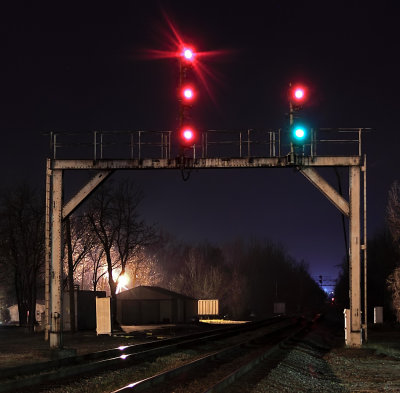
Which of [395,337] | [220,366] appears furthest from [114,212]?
[220,366]

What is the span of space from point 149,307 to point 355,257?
3657 centimetres

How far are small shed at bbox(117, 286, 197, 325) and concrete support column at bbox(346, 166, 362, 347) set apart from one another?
34.8 meters

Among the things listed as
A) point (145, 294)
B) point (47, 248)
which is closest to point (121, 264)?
point (145, 294)

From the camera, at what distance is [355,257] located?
2345cm

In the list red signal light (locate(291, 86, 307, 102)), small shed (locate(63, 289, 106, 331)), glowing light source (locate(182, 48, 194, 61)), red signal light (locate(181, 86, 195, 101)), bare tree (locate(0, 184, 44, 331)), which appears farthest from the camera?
bare tree (locate(0, 184, 44, 331))

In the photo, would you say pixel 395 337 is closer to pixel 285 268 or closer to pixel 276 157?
pixel 276 157

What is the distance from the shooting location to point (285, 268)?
147250 millimetres

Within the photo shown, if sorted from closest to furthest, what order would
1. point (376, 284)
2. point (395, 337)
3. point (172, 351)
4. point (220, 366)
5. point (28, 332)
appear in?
point (220, 366)
point (172, 351)
point (395, 337)
point (28, 332)
point (376, 284)

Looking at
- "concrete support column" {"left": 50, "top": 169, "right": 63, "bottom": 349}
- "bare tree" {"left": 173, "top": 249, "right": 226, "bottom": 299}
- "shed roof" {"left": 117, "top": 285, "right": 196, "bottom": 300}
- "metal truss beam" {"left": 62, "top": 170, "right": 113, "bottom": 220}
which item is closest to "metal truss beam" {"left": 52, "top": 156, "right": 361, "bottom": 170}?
"metal truss beam" {"left": 62, "top": 170, "right": 113, "bottom": 220}

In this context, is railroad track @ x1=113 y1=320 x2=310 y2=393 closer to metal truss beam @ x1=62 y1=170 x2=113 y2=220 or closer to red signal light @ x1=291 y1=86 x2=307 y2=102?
metal truss beam @ x1=62 y1=170 x2=113 y2=220

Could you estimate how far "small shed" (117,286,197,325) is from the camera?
56281 mm

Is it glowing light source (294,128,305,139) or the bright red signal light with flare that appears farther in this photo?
glowing light source (294,128,305,139)

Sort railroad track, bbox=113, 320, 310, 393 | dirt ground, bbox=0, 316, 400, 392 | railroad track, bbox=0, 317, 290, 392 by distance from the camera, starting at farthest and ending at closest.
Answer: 1. dirt ground, bbox=0, 316, 400, 392
2. railroad track, bbox=0, 317, 290, 392
3. railroad track, bbox=113, 320, 310, 393

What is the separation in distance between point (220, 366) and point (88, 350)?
24.3ft
